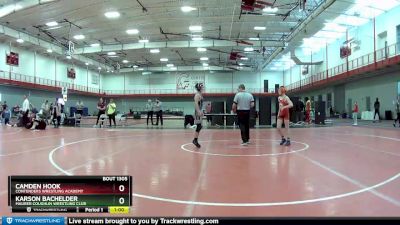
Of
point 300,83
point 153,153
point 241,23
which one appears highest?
point 241,23

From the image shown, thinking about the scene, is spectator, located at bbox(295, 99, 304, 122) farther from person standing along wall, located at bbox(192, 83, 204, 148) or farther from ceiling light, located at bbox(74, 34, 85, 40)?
ceiling light, located at bbox(74, 34, 85, 40)

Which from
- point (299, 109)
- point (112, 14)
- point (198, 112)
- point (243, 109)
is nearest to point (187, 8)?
point (112, 14)

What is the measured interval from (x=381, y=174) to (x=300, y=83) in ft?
143

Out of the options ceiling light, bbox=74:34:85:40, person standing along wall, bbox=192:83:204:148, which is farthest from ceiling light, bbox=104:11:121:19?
person standing along wall, bbox=192:83:204:148

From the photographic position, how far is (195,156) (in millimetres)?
7047

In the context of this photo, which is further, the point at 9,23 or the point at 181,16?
the point at 9,23

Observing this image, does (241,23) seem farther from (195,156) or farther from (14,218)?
(14,218)

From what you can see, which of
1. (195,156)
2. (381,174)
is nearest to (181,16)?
(195,156)

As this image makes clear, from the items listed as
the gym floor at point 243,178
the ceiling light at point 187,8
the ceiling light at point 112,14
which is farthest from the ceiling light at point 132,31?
the gym floor at point 243,178

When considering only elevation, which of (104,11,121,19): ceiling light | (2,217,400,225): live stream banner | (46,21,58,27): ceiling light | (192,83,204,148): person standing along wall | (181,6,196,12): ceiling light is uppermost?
(46,21,58,27): ceiling light

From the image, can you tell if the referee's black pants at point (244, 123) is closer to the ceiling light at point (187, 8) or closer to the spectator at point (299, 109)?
the spectator at point (299, 109)

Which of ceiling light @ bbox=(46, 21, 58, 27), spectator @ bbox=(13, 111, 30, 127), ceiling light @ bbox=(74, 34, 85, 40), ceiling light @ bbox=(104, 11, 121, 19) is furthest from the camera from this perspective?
ceiling light @ bbox=(74, 34, 85, 40)
